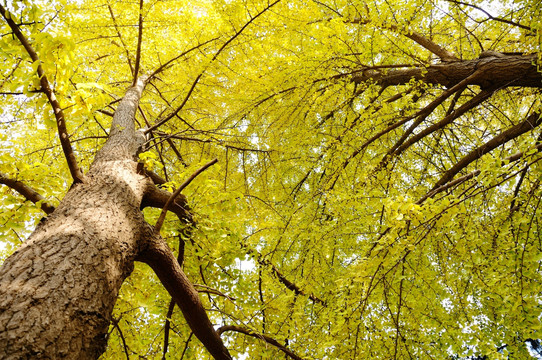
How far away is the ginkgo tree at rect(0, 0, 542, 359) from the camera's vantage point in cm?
156

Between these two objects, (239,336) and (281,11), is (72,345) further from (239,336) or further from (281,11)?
(281,11)

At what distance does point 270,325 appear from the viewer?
3.20 meters

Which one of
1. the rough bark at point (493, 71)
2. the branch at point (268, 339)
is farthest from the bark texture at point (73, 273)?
the rough bark at point (493, 71)

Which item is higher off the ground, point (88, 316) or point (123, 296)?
point (123, 296)

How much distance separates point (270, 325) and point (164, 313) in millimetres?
975

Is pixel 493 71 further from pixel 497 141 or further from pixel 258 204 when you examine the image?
pixel 258 204

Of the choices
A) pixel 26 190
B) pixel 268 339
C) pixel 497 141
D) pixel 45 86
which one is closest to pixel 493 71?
pixel 497 141

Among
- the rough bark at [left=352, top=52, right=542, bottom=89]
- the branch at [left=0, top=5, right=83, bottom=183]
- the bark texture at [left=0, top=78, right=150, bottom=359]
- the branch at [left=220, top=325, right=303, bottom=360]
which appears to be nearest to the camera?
the bark texture at [left=0, top=78, right=150, bottom=359]

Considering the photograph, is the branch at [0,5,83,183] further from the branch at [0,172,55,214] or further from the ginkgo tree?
the branch at [0,172,55,214]

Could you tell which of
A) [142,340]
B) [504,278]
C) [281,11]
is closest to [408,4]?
[281,11]

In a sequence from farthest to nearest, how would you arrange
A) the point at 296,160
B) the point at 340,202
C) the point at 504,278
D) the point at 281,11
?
the point at 296,160
the point at 281,11
the point at 340,202
the point at 504,278

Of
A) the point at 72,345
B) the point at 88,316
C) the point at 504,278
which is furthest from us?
the point at 504,278

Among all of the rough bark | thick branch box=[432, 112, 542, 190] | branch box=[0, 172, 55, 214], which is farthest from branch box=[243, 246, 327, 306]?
the rough bark

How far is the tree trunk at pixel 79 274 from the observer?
3.60 ft
